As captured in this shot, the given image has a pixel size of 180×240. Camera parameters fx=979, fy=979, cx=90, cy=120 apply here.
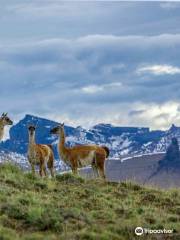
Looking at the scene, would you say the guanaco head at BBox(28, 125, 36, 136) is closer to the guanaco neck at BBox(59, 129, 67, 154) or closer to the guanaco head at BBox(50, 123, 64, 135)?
the guanaco neck at BBox(59, 129, 67, 154)

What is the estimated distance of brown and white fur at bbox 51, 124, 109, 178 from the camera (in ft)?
99.5

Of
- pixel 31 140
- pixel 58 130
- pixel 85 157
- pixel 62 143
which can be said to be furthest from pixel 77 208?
pixel 58 130

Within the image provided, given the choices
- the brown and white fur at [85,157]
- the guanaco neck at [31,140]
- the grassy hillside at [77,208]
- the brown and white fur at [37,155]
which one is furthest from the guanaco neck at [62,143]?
the grassy hillside at [77,208]

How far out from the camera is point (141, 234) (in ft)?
68.3

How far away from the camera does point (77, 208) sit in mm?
22484

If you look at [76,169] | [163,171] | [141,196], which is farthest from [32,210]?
[163,171]

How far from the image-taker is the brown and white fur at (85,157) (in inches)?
1193

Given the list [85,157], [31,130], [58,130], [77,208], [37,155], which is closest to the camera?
[77,208]

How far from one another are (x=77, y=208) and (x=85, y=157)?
Result: 25.9 ft

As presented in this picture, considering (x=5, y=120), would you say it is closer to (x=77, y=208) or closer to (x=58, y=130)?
(x=58, y=130)

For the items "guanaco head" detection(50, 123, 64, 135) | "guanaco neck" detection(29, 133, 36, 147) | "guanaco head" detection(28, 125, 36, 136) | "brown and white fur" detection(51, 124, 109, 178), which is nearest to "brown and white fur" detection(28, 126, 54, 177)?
"guanaco neck" detection(29, 133, 36, 147)

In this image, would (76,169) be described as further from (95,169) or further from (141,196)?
(141,196)

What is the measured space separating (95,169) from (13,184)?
6.48 meters

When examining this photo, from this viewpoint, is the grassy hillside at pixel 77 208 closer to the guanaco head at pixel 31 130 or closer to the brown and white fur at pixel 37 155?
the brown and white fur at pixel 37 155
